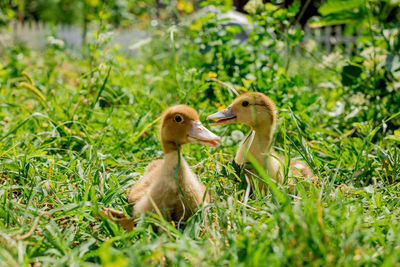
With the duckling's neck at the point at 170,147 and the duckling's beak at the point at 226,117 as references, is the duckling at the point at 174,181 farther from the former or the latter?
the duckling's beak at the point at 226,117

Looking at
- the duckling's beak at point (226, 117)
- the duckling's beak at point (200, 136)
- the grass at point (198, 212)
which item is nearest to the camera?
the grass at point (198, 212)

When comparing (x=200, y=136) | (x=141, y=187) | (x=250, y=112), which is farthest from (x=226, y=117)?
(x=141, y=187)

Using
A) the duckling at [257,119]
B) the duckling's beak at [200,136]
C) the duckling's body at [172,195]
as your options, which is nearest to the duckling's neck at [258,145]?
the duckling at [257,119]

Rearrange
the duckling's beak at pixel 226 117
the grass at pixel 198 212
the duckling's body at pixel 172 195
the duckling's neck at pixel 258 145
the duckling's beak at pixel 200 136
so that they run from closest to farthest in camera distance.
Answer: the grass at pixel 198 212
the duckling's body at pixel 172 195
the duckling's beak at pixel 200 136
the duckling's neck at pixel 258 145
the duckling's beak at pixel 226 117

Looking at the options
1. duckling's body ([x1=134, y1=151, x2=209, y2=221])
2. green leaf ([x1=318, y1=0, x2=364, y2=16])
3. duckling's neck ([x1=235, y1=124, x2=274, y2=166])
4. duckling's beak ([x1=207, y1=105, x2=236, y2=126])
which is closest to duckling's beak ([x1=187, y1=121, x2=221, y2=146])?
duckling's body ([x1=134, y1=151, x2=209, y2=221])

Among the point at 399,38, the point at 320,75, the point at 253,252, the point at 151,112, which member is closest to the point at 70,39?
the point at 320,75

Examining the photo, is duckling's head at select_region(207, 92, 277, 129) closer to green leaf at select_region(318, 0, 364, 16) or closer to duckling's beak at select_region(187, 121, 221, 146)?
duckling's beak at select_region(187, 121, 221, 146)

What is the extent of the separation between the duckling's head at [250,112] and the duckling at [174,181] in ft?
1.51

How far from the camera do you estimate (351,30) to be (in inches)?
158

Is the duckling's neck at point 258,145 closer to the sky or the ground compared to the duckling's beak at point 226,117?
closer to the ground

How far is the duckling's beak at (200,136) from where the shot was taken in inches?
80.8

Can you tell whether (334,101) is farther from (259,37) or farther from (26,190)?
(26,190)

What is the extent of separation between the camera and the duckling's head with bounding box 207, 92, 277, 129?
2506 mm

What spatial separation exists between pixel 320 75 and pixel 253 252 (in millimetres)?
4849
